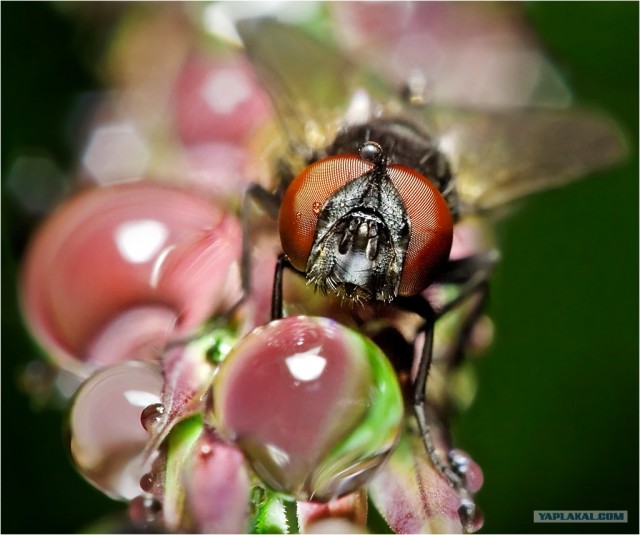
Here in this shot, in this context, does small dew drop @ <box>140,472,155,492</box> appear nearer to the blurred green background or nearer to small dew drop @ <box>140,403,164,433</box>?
small dew drop @ <box>140,403,164,433</box>

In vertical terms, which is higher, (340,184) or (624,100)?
(340,184)

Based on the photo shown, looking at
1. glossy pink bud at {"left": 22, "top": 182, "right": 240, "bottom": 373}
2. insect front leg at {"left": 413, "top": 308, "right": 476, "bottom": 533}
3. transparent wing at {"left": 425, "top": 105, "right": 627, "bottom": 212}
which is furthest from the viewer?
transparent wing at {"left": 425, "top": 105, "right": 627, "bottom": 212}

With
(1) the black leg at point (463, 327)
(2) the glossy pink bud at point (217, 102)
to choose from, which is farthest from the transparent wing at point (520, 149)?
(2) the glossy pink bud at point (217, 102)

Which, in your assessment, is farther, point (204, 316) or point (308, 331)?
point (204, 316)

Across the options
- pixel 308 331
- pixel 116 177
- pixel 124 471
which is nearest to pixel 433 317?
pixel 308 331

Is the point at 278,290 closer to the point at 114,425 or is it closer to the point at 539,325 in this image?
the point at 114,425

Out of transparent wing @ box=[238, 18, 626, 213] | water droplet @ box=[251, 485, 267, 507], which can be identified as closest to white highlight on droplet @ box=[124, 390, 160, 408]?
water droplet @ box=[251, 485, 267, 507]

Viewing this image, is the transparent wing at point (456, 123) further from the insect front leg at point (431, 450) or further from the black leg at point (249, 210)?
the insect front leg at point (431, 450)

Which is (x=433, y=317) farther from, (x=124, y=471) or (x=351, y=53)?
(x=351, y=53)
